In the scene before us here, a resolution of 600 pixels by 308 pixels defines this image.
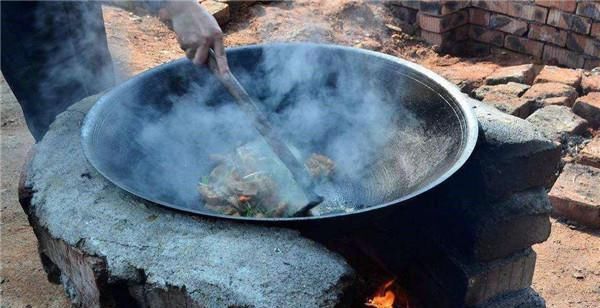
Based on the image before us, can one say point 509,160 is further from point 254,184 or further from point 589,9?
point 589,9

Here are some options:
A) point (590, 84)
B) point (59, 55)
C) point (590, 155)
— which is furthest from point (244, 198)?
point (590, 84)

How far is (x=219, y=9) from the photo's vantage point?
188 inches

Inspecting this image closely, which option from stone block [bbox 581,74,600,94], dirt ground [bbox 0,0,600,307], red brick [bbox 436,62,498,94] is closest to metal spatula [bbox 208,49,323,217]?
dirt ground [bbox 0,0,600,307]

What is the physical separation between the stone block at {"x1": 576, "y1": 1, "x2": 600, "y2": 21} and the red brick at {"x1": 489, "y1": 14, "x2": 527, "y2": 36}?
0.41m

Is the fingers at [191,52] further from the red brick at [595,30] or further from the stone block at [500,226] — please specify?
the red brick at [595,30]

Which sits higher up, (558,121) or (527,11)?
(527,11)

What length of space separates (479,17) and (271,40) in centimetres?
164

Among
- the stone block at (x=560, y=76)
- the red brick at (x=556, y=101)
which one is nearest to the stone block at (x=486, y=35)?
the stone block at (x=560, y=76)

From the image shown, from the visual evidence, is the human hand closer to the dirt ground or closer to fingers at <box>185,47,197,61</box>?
fingers at <box>185,47,197,61</box>

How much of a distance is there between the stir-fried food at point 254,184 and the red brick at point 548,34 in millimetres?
2941

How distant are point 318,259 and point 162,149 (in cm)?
91

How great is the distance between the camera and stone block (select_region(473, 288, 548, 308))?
85.1 inches

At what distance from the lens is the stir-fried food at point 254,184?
6.03ft

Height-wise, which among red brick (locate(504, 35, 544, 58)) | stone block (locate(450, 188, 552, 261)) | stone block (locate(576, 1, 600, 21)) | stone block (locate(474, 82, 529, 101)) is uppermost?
stone block (locate(450, 188, 552, 261))
